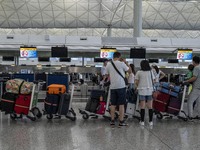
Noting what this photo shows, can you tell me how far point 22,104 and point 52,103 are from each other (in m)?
0.83

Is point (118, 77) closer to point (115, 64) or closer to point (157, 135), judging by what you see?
point (115, 64)

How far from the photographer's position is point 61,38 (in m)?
18.8

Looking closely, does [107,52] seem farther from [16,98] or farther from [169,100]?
[16,98]

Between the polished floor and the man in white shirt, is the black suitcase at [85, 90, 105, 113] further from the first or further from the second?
the man in white shirt

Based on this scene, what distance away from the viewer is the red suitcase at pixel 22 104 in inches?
351

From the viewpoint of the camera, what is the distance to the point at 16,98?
8.94m

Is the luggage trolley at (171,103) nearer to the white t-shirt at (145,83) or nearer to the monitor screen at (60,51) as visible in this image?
the white t-shirt at (145,83)

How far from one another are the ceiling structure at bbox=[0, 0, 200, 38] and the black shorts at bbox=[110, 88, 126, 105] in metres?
29.1

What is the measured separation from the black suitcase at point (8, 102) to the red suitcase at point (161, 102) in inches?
163

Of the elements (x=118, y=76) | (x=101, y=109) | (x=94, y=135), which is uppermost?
(x=118, y=76)

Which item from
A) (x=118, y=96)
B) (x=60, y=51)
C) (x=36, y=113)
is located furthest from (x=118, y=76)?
(x=60, y=51)

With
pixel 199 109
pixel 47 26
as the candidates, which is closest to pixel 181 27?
pixel 47 26

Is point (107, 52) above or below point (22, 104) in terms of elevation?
above

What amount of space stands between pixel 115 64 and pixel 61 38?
36.1ft
